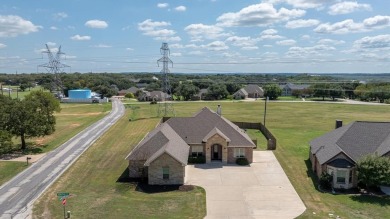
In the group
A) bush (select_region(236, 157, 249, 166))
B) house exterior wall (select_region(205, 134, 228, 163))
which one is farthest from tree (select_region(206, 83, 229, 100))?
bush (select_region(236, 157, 249, 166))

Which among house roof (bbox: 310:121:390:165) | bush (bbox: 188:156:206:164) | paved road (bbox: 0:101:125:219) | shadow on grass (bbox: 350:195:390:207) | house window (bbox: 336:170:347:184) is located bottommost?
paved road (bbox: 0:101:125:219)

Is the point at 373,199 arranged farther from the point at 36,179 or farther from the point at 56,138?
the point at 56,138

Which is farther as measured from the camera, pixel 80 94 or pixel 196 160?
pixel 80 94

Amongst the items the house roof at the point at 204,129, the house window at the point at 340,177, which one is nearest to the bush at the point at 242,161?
the house roof at the point at 204,129

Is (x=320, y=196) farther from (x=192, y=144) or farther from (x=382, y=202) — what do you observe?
(x=192, y=144)

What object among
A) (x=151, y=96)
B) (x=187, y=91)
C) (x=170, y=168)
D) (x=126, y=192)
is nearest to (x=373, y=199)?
(x=170, y=168)

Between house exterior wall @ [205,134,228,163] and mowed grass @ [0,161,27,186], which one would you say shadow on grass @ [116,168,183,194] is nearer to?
house exterior wall @ [205,134,228,163]
